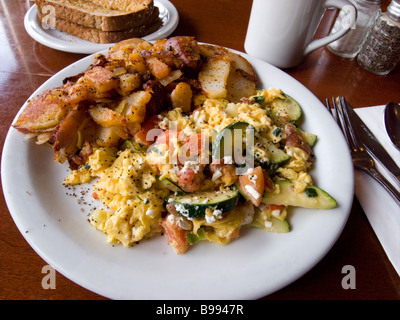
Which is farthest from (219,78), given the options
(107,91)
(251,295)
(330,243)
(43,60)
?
(43,60)

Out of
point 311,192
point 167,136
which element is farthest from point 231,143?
point 311,192

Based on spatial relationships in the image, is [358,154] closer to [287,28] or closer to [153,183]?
[287,28]

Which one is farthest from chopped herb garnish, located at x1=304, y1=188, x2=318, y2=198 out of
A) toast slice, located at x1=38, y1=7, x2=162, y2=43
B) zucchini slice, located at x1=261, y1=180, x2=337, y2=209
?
toast slice, located at x1=38, y1=7, x2=162, y2=43

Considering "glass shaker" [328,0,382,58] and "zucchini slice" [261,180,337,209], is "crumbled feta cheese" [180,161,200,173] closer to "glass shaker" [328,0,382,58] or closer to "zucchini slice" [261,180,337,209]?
"zucchini slice" [261,180,337,209]

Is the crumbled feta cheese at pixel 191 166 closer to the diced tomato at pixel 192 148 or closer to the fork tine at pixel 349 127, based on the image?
the diced tomato at pixel 192 148
